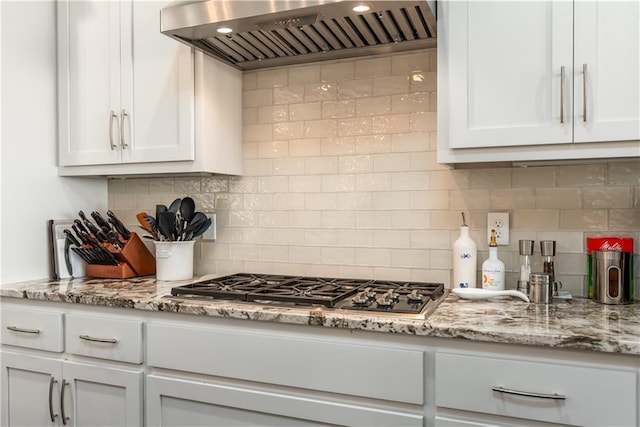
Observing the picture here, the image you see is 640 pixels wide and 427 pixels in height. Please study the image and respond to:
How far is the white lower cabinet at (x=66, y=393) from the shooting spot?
5.77ft

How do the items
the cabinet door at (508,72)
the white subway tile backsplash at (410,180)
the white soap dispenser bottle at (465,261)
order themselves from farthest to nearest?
the white subway tile backsplash at (410,180), the white soap dispenser bottle at (465,261), the cabinet door at (508,72)

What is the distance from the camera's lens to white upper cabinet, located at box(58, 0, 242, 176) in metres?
2.07

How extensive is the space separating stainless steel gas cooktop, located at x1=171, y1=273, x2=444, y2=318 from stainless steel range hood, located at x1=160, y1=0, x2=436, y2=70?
935 mm

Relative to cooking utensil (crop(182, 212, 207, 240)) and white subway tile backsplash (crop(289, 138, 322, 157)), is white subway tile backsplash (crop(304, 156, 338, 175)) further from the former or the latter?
cooking utensil (crop(182, 212, 207, 240))

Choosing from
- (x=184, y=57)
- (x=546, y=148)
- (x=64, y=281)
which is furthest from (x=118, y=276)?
(x=546, y=148)

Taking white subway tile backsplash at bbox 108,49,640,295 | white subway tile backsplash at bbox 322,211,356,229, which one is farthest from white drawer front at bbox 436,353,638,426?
white subway tile backsplash at bbox 322,211,356,229

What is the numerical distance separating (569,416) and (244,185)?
5.26 feet

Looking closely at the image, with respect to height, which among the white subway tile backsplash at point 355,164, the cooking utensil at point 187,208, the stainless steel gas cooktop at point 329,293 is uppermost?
the white subway tile backsplash at point 355,164

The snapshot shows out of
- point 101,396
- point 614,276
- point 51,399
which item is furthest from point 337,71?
point 51,399

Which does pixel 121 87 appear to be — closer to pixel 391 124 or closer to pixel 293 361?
pixel 391 124

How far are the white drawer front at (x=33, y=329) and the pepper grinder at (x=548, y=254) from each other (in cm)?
180

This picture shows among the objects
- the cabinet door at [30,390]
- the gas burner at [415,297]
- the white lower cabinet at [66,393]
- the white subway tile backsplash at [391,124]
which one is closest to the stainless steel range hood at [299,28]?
the white subway tile backsplash at [391,124]

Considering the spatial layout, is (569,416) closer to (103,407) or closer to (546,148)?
(546,148)

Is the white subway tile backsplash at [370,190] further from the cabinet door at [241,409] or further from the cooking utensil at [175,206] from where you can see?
the cabinet door at [241,409]
